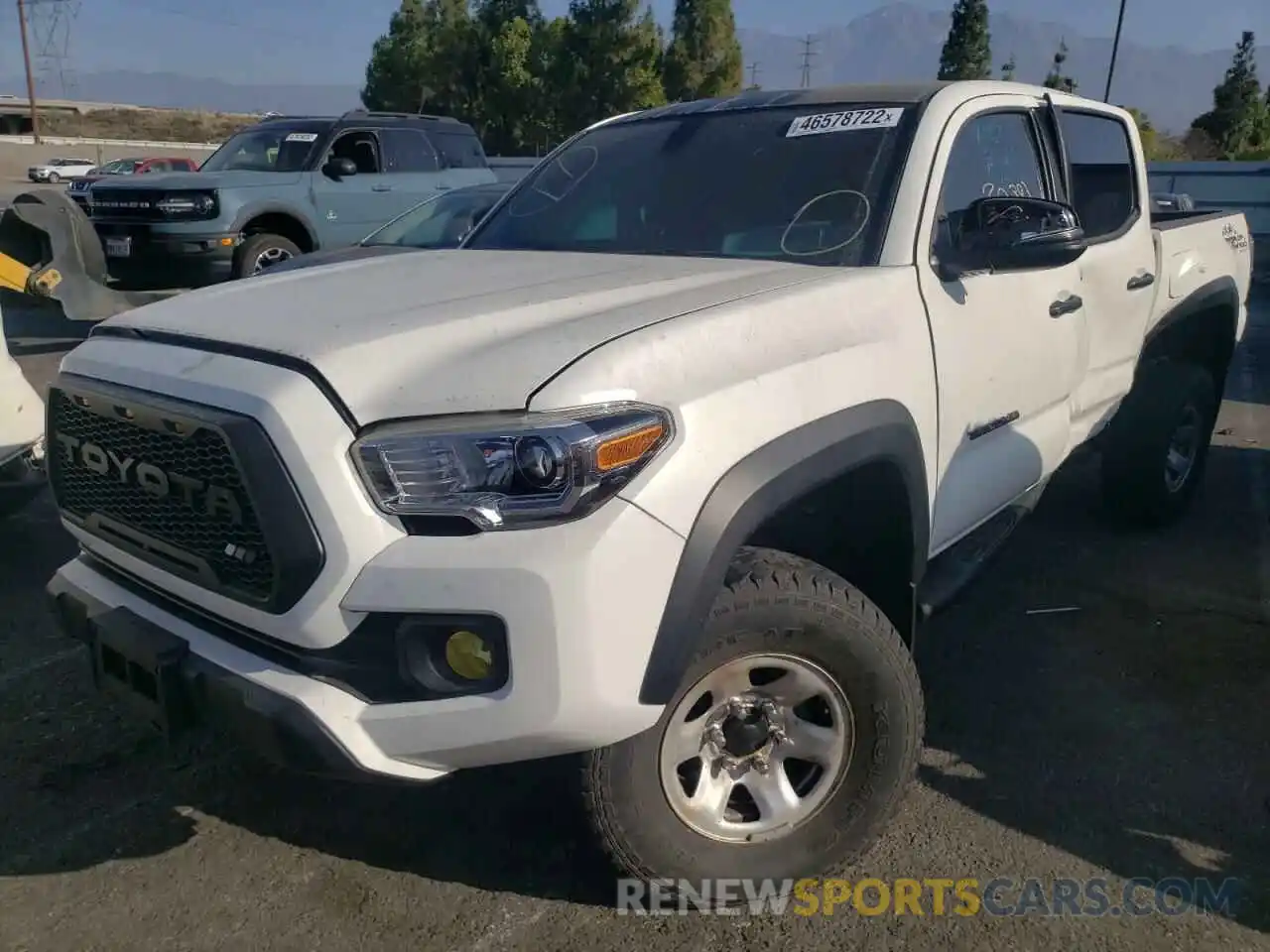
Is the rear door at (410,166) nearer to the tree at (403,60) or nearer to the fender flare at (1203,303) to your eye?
the fender flare at (1203,303)

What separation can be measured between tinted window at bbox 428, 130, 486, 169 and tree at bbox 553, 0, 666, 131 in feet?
74.4

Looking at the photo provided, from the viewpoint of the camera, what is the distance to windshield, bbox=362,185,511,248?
27.5 ft

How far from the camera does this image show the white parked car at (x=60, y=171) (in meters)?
39.5

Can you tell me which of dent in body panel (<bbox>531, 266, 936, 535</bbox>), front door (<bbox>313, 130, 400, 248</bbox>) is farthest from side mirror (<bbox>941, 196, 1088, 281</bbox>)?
front door (<bbox>313, 130, 400, 248</bbox>)

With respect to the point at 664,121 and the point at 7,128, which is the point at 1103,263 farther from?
the point at 7,128

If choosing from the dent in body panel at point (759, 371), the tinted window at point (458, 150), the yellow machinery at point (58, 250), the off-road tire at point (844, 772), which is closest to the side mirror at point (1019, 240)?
the dent in body panel at point (759, 371)

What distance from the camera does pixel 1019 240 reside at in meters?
3.07

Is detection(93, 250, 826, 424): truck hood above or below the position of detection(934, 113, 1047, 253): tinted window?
below

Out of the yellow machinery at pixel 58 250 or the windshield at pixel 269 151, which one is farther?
the windshield at pixel 269 151

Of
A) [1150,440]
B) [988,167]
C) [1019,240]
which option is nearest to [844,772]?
[1019,240]

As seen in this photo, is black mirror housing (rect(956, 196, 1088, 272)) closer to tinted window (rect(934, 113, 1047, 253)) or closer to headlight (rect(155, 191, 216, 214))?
tinted window (rect(934, 113, 1047, 253))

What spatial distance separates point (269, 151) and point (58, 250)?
5183mm

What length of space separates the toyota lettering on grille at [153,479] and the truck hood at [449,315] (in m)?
0.31

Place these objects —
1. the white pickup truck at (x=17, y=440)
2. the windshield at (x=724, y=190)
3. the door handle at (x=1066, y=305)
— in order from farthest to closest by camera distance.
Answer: the white pickup truck at (x=17, y=440) < the door handle at (x=1066, y=305) < the windshield at (x=724, y=190)
